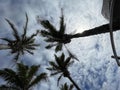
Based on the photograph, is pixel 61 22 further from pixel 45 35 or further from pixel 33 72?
pixel 33 72

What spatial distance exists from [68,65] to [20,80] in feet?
32.5

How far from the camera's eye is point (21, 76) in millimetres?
23625

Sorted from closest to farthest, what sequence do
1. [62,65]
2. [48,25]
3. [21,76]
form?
1. [21,76]
2. [48,25]
3. [62,65]

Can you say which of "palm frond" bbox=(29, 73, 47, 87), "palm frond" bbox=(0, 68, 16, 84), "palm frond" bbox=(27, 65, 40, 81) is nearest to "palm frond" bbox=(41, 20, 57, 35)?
"palm frond" bbox=(27, 65, 40, 81)

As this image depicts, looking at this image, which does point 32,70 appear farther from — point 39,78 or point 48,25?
point 48,25

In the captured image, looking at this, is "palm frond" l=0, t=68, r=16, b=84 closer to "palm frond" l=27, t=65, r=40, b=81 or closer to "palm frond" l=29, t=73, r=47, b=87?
"palm frond" l=27, t=65, r=40, b=81

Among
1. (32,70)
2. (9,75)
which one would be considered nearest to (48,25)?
(32,70)

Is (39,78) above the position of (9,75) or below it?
below

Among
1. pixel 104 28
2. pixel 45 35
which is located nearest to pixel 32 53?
pixel 45 35

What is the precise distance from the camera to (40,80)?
25.0 m

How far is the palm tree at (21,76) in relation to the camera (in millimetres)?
23547

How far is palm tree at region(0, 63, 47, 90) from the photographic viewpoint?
23.5 meters

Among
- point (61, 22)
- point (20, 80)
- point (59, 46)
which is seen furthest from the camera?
point (59, 46)

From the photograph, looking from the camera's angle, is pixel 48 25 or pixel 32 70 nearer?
pixel 32 70
